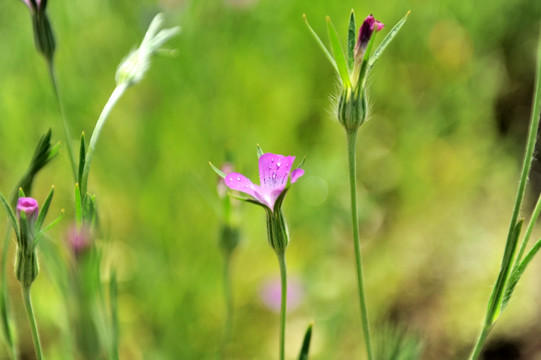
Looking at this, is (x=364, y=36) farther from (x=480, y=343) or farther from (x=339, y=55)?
(x=480, y=343)

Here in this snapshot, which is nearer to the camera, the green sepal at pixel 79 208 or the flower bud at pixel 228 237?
the green sepal at pixel 79 208

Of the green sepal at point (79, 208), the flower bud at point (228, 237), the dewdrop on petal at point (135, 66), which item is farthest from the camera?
the flower bud at point (228, 237)

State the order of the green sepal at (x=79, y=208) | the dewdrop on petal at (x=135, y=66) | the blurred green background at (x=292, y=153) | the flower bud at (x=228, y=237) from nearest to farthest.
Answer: the green sepal at (x=79, y=208) < the dewdrop on petal at (x=135, y=66) < the flower bud at (x=228, y=237) < the blurred green background at (x=292, y=153)

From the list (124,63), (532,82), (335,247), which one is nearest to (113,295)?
(124,63)

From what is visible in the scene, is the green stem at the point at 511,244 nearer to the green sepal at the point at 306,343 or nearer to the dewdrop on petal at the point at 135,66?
the green sepal at the point at 306,343

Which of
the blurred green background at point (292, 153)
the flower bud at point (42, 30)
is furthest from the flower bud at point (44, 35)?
the blurred green background at point (292, 153)

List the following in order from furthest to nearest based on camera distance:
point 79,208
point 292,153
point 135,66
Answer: point 292,153
point 135,66
point 79,208

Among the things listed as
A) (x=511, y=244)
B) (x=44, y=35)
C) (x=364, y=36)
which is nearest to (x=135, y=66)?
(x=44, y=35)
